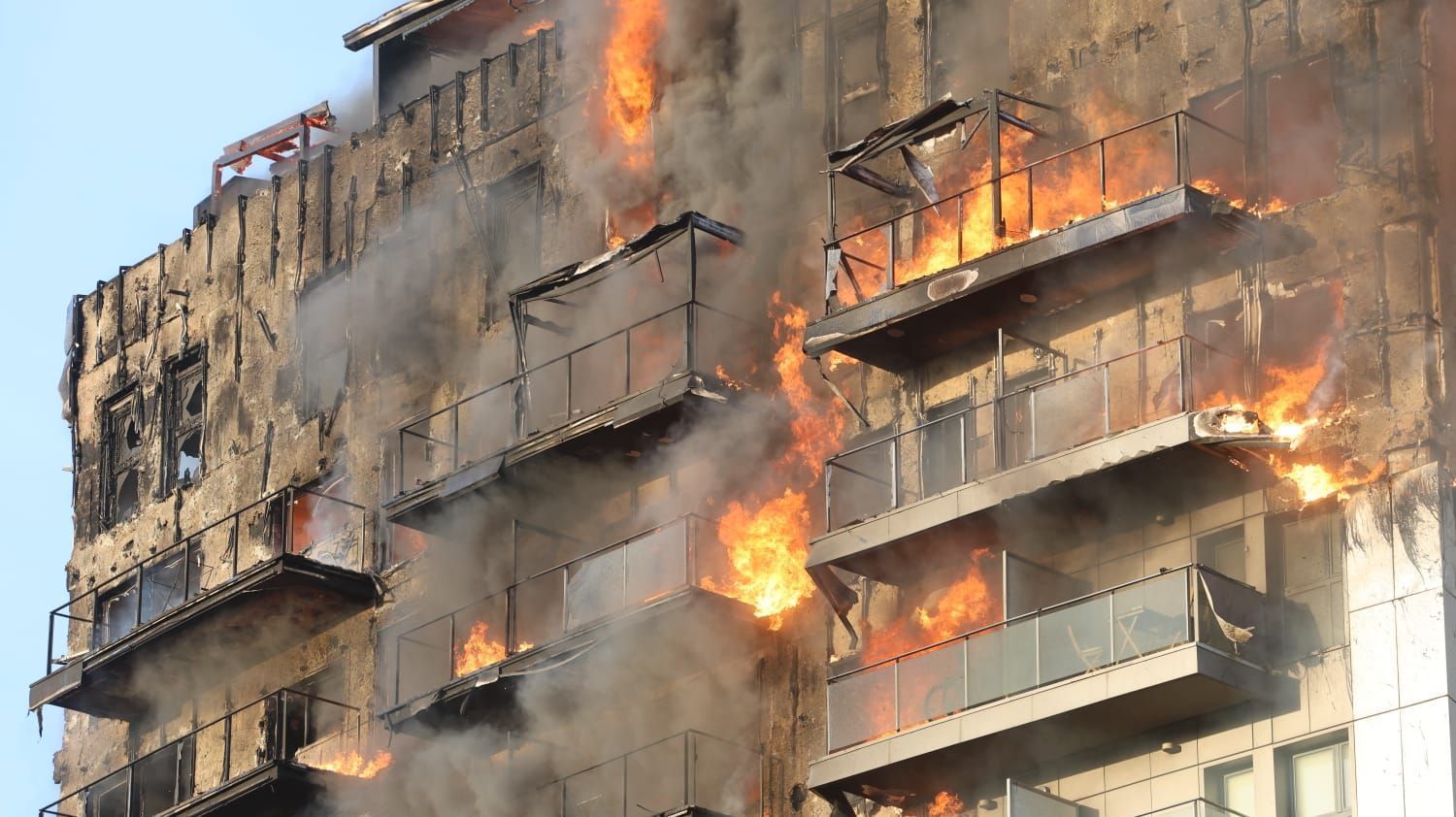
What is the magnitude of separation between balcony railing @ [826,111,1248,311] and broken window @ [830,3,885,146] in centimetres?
192

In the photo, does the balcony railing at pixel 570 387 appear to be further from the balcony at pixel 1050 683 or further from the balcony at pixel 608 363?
the balcony at pixel 1050 683

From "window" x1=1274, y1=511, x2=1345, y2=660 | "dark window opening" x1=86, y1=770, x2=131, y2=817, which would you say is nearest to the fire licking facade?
"window" x1=1274, y1=511, x2=1345, y2=660

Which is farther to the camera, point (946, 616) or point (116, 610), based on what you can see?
point (116, 610)

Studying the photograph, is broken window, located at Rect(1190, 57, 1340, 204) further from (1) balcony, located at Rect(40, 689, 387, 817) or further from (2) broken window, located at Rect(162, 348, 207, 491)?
(2) broken window, located at Rect(162, 348, 207, 491)

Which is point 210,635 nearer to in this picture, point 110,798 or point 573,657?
point 110,798

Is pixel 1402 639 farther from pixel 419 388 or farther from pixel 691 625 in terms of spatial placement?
pixel 419 388

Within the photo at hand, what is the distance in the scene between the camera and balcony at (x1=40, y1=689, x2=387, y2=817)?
49500 mm

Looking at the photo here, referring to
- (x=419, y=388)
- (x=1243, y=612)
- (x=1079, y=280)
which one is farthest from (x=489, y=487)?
(x=1243, y=612)

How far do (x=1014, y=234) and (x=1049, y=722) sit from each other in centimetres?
759

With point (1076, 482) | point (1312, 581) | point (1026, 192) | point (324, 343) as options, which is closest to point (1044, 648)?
point (1076, 482)

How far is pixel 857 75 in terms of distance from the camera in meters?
46.2

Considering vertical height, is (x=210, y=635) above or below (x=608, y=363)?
below

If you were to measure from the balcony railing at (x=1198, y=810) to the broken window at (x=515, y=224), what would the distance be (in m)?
16.7

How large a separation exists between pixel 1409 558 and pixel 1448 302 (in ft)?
11.1
